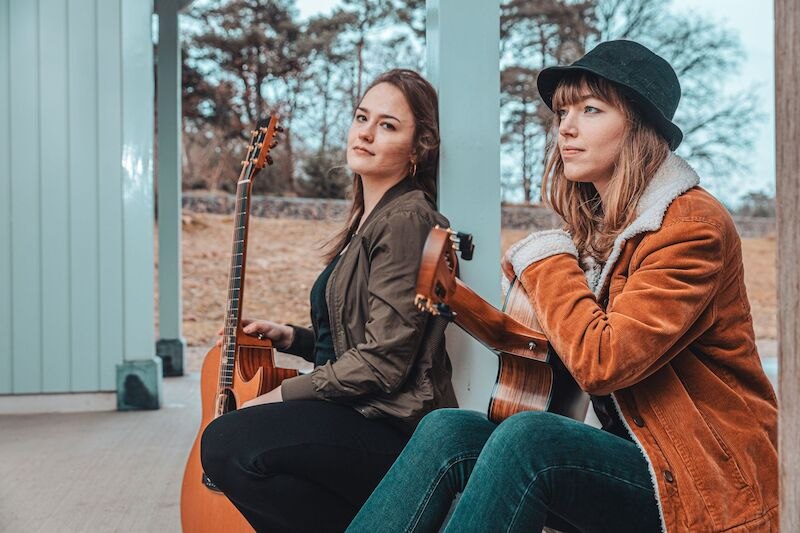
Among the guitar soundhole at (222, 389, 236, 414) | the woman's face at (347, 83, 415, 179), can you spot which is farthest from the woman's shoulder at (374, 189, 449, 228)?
the guitar soundhole at (222, 389, 236, 414)

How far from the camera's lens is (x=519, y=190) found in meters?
12.3

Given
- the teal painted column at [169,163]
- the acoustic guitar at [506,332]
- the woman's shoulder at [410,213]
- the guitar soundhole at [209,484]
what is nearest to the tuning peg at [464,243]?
the acoustic guitar at [506,332]

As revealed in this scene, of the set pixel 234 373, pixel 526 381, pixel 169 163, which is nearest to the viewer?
pixel 526 381

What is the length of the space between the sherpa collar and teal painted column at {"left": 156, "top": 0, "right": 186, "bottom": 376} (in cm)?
494

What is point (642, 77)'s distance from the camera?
1580mm

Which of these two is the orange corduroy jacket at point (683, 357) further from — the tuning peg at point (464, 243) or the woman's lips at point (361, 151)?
the woman's lips at point (361, 151)

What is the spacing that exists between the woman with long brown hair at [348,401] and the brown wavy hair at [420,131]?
0.50 ft

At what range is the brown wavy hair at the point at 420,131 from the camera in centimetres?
216

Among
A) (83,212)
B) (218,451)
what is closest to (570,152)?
(218,451)

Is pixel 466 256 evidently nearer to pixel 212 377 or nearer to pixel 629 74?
pixel 629 74

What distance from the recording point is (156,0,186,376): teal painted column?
6.17 meters

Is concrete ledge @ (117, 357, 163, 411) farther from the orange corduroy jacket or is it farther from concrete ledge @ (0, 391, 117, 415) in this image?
the orange corduroy jacket

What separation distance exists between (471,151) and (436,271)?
97 centimetres

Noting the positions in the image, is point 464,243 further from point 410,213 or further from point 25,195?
point 25,195
